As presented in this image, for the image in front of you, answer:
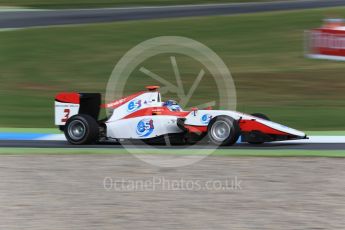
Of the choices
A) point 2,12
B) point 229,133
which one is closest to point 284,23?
point 2,12

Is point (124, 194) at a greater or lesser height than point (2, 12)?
lesser

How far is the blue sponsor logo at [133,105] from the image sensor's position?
470 inches

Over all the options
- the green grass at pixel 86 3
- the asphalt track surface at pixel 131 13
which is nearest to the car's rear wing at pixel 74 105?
the asphalt track surface at pixel 131 13

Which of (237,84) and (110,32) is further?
(110,32)

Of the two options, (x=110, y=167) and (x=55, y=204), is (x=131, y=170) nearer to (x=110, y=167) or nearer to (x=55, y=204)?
(x=110, y=167)

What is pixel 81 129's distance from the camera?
39.8 feet

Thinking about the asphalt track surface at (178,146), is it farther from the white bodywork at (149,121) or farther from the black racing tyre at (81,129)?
the white bodywork at (149,121)

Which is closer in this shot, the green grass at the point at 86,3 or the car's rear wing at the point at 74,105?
the car's rear wing at the point at 74,105

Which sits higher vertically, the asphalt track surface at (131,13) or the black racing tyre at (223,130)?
the asphalt track surface at (131,13)

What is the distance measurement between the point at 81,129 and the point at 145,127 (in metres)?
1.15

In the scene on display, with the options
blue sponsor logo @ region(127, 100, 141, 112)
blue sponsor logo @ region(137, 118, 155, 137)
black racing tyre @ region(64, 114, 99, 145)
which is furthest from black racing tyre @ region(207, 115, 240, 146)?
black racing tyre @ region(64, 114, 99, 145)

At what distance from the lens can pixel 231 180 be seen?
904cm

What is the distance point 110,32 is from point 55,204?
64.8 feet

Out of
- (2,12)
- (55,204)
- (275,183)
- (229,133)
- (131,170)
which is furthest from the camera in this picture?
(2,12)
